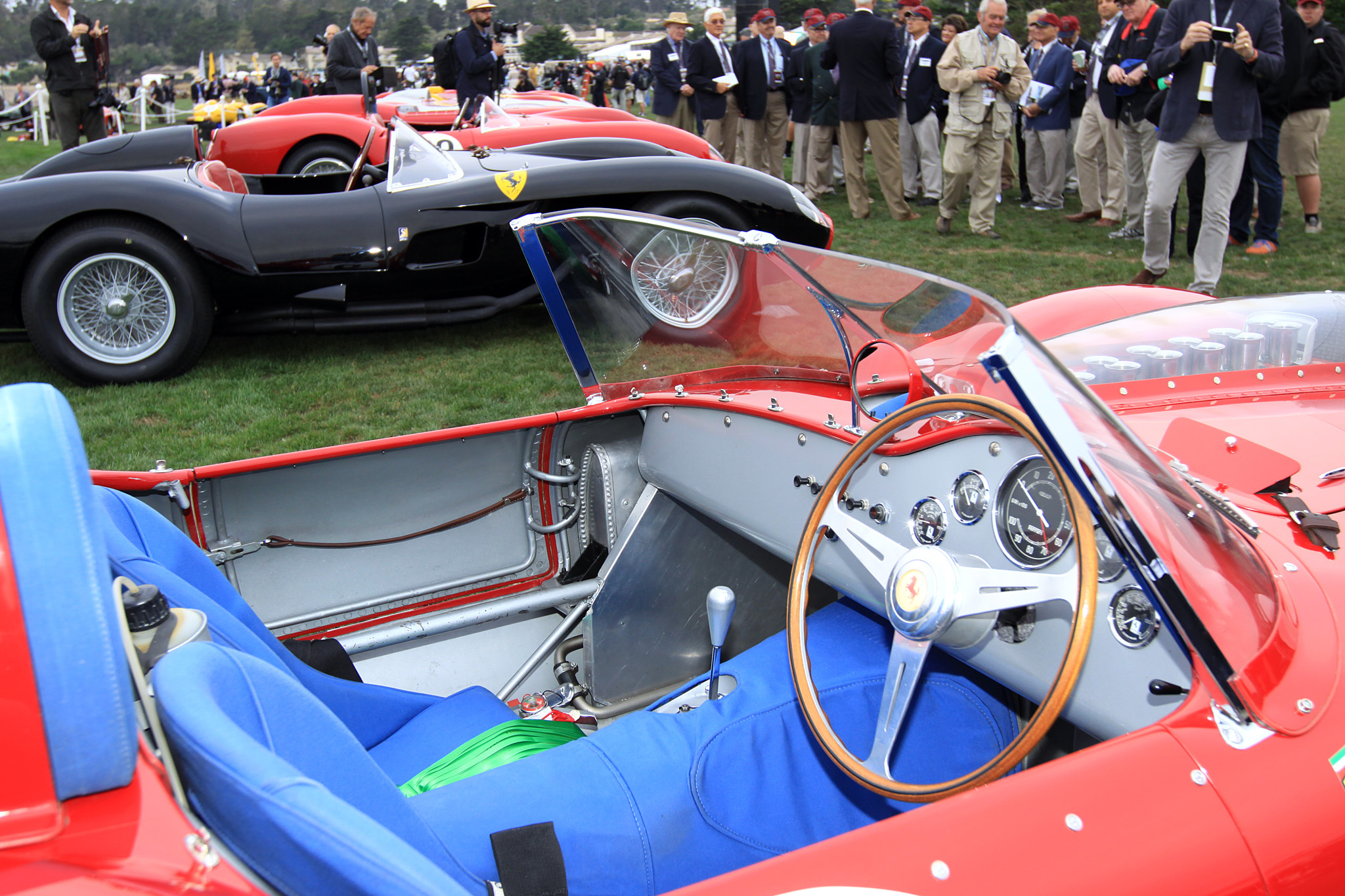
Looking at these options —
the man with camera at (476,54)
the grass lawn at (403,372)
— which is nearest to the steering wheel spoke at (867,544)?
the grass lawn at (403,372)

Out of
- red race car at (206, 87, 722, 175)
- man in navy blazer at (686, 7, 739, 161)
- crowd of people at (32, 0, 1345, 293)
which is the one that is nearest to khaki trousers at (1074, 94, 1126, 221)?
crowd of people at (32, 0, 1345, 293)

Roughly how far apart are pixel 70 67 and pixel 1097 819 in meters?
10.7

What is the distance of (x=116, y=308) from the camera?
4.86m

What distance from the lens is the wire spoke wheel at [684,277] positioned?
230 cm

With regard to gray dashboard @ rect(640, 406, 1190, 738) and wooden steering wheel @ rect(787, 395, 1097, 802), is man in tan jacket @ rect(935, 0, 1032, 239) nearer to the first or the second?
gray dashboard @ rect(640, 406, 1190, 738)

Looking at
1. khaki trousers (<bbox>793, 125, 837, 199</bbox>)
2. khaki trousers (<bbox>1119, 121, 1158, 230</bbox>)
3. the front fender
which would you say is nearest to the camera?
khaki trousers (<bbox>1119, 121, 1158, 230</bbox>)

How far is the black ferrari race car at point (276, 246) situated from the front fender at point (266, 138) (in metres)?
2.93

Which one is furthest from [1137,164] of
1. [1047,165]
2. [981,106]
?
[1047,165]

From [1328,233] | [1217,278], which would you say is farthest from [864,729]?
[1328,233]

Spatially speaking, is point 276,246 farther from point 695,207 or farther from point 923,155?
point 923,155

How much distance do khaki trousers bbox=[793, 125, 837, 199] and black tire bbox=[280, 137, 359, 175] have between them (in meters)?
4.65

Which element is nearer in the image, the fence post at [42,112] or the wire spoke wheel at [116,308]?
the wire spoke wheel at [116,308]

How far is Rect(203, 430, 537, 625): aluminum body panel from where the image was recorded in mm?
2389

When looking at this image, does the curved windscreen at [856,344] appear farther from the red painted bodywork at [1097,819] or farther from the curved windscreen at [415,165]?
the curved windscreen at [415,165]
